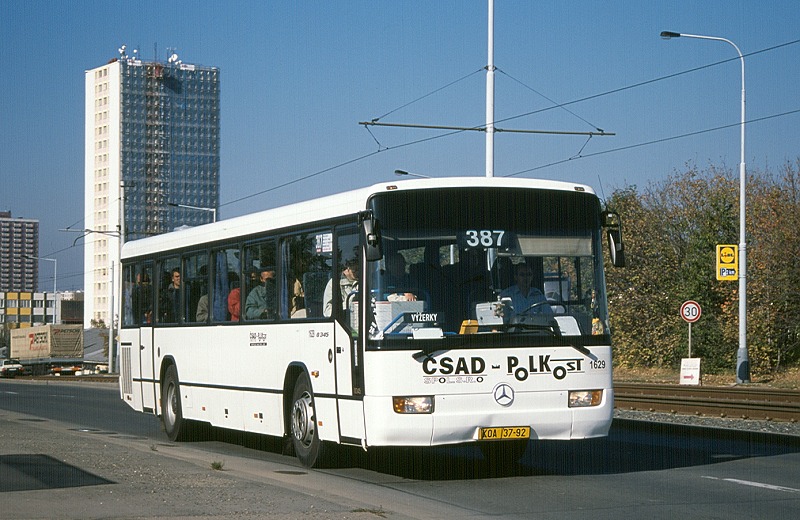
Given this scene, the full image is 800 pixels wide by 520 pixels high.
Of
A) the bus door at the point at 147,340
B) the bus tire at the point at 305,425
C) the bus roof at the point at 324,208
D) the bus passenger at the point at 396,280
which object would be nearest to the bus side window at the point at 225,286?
the bus roof at the point at 324,208

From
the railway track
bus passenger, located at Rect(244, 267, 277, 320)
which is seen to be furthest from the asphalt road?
the railway track

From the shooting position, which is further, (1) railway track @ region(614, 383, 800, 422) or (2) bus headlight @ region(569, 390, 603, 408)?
(1) railway track @ region(614, 383, 800, 422)

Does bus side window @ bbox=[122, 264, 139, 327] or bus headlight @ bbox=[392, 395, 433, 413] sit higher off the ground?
bus side window @ bbox=[122, 264, 139, 327]

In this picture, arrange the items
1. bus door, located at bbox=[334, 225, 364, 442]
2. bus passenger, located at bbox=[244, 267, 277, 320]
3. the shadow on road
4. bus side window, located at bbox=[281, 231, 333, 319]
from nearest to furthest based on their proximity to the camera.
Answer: bus door, located at bbox=[334, 225, 364, 442] < bus side window, located at bbox=[281, 231, 333, 319] < the shadow on road < bus passenger, located at bbox=[244, 267, 277, 320]

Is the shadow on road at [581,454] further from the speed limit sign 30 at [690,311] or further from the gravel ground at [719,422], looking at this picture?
the speed limit sign 30 at [690,311]

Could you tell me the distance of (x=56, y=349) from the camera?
91438 millimetres

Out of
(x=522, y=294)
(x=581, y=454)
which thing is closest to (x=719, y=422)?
(x=581, y=454)

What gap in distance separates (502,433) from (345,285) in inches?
86.4

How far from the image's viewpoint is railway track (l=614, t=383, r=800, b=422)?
A: 2234 cm

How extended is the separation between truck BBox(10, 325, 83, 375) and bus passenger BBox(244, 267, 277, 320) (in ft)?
257

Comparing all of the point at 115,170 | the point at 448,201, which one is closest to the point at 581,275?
the point at 448,201

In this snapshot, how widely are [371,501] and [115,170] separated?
189 metres

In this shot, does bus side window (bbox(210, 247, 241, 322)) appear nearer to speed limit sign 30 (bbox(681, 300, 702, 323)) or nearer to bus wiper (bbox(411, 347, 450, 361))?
bus wiper (bbox(411, 347, 450, 361))

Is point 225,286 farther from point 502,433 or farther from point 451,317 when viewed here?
point 502,433
